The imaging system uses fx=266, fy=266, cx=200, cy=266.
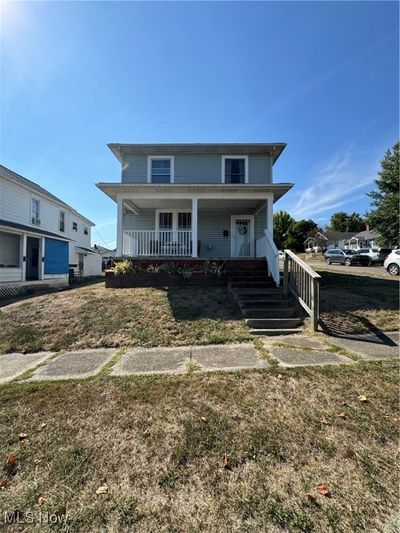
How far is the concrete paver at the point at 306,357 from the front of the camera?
12.4ft

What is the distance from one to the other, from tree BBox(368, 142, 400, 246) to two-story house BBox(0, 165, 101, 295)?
30.2 metres

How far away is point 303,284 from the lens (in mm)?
6348

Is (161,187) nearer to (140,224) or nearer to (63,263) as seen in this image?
(140,224)

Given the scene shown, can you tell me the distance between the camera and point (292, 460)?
206cm

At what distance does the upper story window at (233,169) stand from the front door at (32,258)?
11289mm

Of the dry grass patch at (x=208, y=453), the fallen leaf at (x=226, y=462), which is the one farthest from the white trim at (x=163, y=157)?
the fallen leaf at (x=226, y=462)

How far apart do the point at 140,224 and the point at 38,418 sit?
1180cm

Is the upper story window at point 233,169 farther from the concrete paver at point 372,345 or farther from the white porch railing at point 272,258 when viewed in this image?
the concrete paver at point 372,345

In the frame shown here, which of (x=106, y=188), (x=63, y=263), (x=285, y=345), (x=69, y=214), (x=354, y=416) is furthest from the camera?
(x=69, y=214)

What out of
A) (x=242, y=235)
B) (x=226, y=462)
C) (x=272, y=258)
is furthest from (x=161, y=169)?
(x=226, y=462)

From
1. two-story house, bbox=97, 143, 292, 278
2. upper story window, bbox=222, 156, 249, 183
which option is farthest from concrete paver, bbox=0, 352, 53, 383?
upper story window, bbox=222, 156, 249, 183

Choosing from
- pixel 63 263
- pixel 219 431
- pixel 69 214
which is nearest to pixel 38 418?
pixel 219 431

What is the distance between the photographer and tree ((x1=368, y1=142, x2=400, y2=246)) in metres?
27.2

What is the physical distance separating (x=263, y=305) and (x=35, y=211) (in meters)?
16.8
